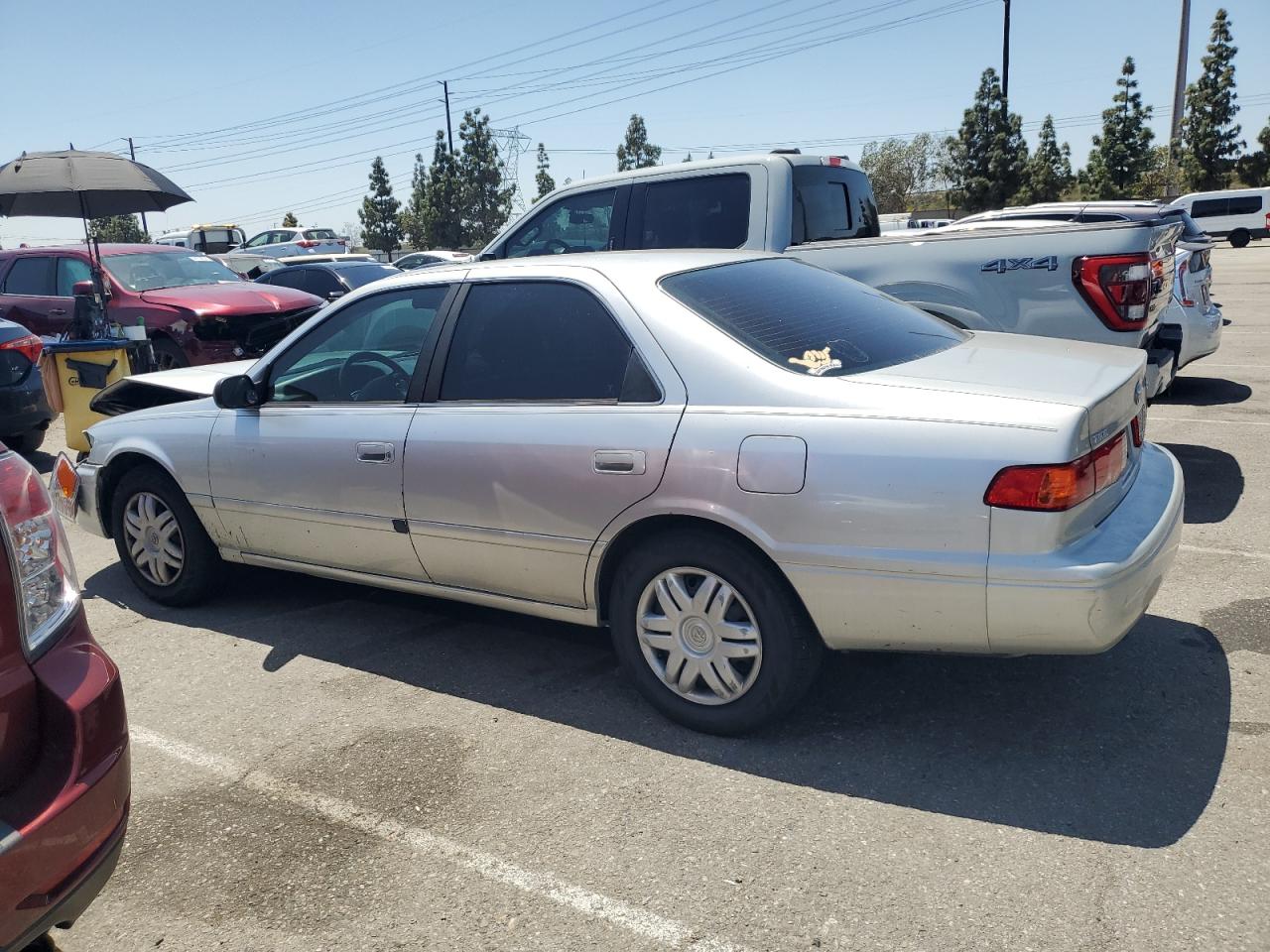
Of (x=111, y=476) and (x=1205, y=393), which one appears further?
(x=1205, y=393)

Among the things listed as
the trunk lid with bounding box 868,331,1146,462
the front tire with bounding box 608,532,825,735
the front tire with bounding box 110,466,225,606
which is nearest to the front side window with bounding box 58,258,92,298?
the front tire with bounding box 110,466,225,606

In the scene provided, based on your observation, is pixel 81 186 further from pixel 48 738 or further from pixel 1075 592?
pixel 1075 592

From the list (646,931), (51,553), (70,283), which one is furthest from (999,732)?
(70,283)

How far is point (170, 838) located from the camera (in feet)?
10.1

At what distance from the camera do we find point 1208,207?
140ft

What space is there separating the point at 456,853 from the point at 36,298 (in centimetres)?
1060

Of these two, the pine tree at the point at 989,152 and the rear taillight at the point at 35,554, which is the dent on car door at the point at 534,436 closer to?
the rear taillight at the point at 35,554

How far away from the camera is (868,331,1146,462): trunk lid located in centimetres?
306

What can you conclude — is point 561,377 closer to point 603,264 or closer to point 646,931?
point 603,264

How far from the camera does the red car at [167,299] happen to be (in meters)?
10.2

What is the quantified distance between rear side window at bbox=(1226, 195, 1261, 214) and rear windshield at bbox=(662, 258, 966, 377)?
45433 millimetres

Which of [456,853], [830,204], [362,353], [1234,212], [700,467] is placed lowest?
[456,853]

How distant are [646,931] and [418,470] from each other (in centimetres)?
200

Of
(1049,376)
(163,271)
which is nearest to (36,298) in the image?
(163,271)
